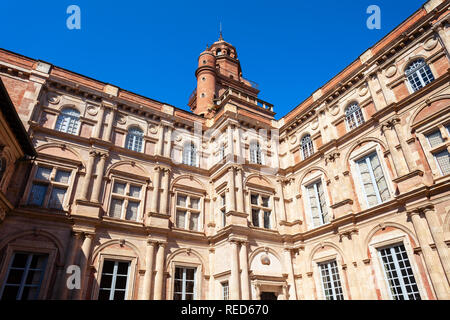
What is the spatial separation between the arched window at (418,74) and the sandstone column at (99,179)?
17231 mm

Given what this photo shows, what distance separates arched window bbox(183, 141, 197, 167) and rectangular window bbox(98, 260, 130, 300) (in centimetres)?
796

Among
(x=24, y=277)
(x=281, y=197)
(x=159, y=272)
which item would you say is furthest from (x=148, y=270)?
(x=281, y=197)

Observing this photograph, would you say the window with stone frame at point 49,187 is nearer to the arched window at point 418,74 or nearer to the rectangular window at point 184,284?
the rectangular window at point 184,284

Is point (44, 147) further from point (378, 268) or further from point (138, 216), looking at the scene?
point (378, 268)

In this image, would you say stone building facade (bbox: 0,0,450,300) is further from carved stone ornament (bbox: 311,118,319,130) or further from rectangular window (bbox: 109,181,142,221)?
carved stone ornament (bbox: 311,118,319,130)

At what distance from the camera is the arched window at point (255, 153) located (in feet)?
68.1

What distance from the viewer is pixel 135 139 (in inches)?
768

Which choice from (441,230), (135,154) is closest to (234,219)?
(135,154)

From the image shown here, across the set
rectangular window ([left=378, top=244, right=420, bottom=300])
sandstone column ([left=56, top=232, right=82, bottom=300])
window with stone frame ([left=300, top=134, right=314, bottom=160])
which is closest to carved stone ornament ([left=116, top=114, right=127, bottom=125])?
sandstone column ([left=56, top=232, right=82, bottom=300])

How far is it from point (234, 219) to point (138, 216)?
554cm

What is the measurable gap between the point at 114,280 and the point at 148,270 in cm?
169

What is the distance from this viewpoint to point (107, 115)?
18906mm

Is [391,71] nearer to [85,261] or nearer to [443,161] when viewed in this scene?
[443,161]

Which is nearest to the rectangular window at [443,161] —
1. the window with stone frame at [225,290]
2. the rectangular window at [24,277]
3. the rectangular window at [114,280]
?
the window with stone frame at [225,290]
